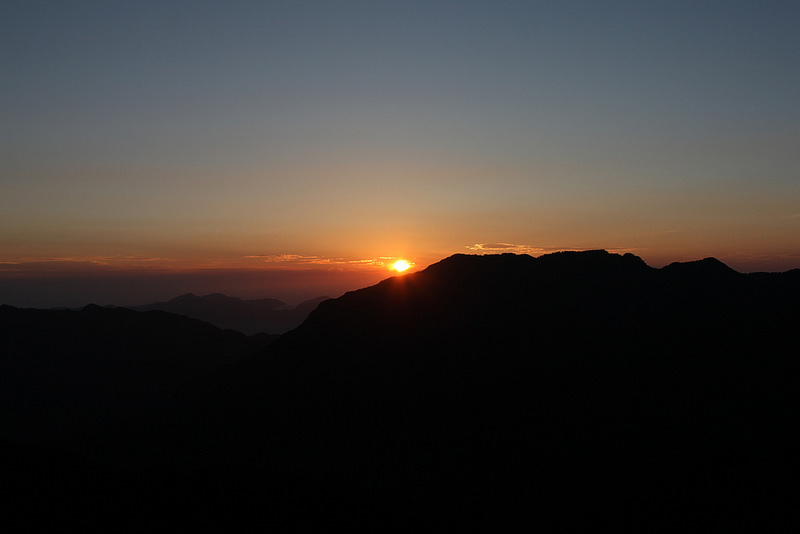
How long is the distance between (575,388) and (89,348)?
83439 mm

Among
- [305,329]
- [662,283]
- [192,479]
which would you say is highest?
[662,283]

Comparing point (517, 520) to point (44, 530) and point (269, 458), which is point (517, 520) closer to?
point (269, 458)

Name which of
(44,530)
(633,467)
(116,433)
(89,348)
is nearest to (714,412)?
(633,467)

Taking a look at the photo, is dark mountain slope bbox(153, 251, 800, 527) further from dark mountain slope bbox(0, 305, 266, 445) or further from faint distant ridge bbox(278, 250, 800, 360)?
dark mountain slope bbox(0, 305, 266, 445)

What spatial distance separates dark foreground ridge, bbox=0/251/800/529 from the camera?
1232 inches

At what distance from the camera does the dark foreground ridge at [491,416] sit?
31281 millimetres

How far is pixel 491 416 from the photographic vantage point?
44.1 m

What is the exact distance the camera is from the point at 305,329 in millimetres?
65062

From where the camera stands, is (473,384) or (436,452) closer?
(436,452)

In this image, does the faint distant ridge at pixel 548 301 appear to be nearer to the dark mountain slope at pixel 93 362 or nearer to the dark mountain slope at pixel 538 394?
the dark mountain slope at pixel 538 394

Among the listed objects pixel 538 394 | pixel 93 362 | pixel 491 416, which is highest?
pixel 538 394

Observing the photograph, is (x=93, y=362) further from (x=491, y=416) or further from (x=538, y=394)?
(x=538, y=394)

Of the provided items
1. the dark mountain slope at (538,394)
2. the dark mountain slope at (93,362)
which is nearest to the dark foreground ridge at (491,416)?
the dark mountain slope at (538,394)

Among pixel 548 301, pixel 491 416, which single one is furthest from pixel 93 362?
pixel 548 301
